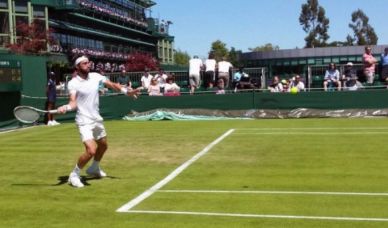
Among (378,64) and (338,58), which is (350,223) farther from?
(338,58)

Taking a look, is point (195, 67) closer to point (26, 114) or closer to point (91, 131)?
point (26, 114)

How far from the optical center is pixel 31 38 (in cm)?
5025

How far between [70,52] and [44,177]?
51.6 m

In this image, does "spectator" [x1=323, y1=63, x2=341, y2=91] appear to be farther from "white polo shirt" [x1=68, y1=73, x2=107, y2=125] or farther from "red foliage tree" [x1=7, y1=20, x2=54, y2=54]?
"red foliage tree" [x1=7, y1=20, x2=54, y2=54]

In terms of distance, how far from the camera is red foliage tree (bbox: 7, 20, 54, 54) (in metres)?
48.7

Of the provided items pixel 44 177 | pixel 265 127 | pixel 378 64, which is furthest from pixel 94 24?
pixel 44 177

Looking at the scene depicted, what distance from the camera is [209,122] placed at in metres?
21.7

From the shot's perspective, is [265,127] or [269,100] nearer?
[265,127]

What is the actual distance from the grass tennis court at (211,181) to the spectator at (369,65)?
25.8ft

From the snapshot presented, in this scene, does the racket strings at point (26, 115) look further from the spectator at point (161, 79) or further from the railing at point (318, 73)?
the railing at point (318, 73)

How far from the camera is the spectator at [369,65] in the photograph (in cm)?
2459

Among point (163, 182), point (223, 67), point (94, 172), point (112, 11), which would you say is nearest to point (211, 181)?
point (163, 182)

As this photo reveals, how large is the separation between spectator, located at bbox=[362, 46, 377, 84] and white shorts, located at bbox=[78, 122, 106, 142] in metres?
17.2

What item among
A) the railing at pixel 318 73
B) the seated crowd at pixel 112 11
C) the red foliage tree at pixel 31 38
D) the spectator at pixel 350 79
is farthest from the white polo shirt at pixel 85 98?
the seated crowd at pixel 112 11
